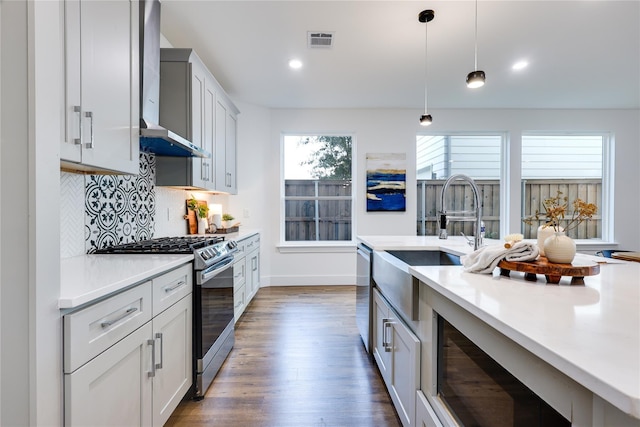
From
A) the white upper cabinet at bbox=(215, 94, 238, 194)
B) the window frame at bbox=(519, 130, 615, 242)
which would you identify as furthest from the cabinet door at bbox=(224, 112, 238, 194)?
the window frame at bbox=(519, 130, 615, 242)

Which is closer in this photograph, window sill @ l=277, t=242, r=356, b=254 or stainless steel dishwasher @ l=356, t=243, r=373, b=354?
stainless steel dishwasher @ l=356, t=243, r=373, b=354

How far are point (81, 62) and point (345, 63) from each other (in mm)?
2416

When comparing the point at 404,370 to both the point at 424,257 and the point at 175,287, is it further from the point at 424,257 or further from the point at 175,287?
the point at 175,287

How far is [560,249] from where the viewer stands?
1.04 m

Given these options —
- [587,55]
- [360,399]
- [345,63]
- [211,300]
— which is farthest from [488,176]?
[211,300]

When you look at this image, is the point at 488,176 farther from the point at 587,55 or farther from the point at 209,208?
the point at 209,208

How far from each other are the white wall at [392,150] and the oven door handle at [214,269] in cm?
214

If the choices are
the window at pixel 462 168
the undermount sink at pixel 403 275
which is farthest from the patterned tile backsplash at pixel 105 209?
the window at pixel 462 168

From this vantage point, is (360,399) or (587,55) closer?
(360,399)

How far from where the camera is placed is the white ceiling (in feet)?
7.44

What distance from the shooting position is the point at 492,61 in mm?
3051

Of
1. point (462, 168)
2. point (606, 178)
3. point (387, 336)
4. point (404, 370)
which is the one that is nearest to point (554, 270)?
point (404, 370)

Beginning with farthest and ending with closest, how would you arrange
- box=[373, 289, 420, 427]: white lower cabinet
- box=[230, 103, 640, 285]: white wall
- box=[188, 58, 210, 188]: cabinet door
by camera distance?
box=[230, 103, 640, 285]: white wall → box=[188, 58, 210, 188]: cabinet door → box=[373, 289, 420, 427]: white lower cabinet

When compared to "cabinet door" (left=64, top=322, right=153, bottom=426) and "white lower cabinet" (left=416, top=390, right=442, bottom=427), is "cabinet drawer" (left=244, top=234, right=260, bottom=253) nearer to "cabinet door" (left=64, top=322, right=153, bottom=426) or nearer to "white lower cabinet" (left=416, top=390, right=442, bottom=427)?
"cabinet door" (left=64, top=322, right=153, bottom=426)
